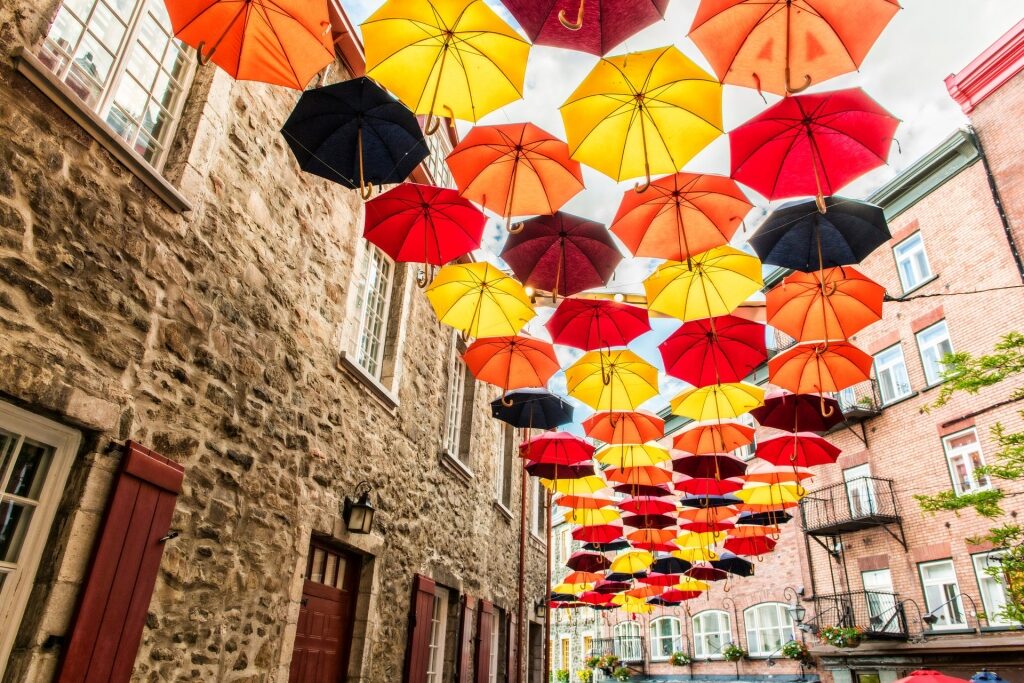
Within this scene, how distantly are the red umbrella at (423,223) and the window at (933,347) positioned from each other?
13.7 m

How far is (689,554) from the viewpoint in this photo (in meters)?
17.0

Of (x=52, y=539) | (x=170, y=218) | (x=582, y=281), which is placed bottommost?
(x=52, y=539)

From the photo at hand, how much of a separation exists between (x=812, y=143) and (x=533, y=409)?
5.73 m

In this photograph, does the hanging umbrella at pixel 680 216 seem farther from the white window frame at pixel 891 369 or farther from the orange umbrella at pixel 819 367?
the white window frame at pixel 891 369

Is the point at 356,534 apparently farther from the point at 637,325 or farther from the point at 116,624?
the point at 637,325

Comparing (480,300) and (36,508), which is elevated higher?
(480,300)

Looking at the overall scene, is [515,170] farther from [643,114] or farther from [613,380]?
[613,380]

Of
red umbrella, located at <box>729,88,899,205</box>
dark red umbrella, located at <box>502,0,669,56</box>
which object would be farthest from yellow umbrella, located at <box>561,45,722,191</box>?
red umbrella, located at <box>729,88,899,205</box>

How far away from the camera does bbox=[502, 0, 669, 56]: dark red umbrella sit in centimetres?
420

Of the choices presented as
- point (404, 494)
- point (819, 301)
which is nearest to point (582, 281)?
point (819, 301)

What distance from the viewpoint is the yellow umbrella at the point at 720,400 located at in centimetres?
878

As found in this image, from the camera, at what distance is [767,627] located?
67.0 ft

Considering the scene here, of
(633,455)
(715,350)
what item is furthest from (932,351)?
(715,350)

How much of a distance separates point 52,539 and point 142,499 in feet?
1.49
